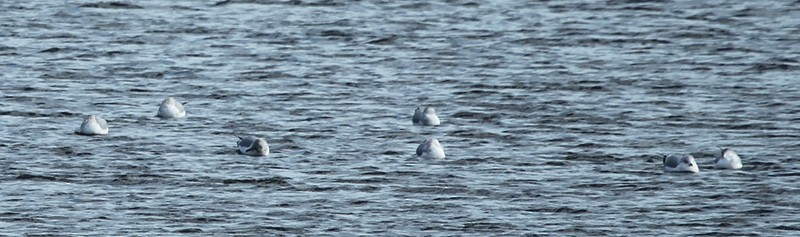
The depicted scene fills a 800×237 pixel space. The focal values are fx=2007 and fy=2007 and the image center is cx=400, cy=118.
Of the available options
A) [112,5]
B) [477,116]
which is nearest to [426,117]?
[477,116]

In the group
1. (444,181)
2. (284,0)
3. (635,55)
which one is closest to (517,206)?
(444,181)

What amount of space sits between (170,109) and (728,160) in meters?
9.18

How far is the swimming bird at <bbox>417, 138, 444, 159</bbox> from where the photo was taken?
94.3 ft

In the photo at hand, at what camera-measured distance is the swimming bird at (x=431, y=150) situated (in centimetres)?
2875

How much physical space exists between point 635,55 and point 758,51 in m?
2.70

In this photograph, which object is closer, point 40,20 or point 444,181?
point 444,181

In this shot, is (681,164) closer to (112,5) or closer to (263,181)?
(263,181)

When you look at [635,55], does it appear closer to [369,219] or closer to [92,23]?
[92,23]

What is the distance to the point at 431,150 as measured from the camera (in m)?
28.8

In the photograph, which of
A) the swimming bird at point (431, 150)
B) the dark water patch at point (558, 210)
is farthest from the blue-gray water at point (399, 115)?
the swimming bird at point (431, 150)

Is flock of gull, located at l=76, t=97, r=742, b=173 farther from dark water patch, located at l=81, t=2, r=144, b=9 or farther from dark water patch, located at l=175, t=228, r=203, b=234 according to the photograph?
dark water patch, located at l=81, t=2, r=144, b=9

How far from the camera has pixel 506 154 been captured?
29469mm

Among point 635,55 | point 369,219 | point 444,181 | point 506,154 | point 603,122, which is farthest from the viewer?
point 635,55

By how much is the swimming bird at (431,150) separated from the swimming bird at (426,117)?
298cm
